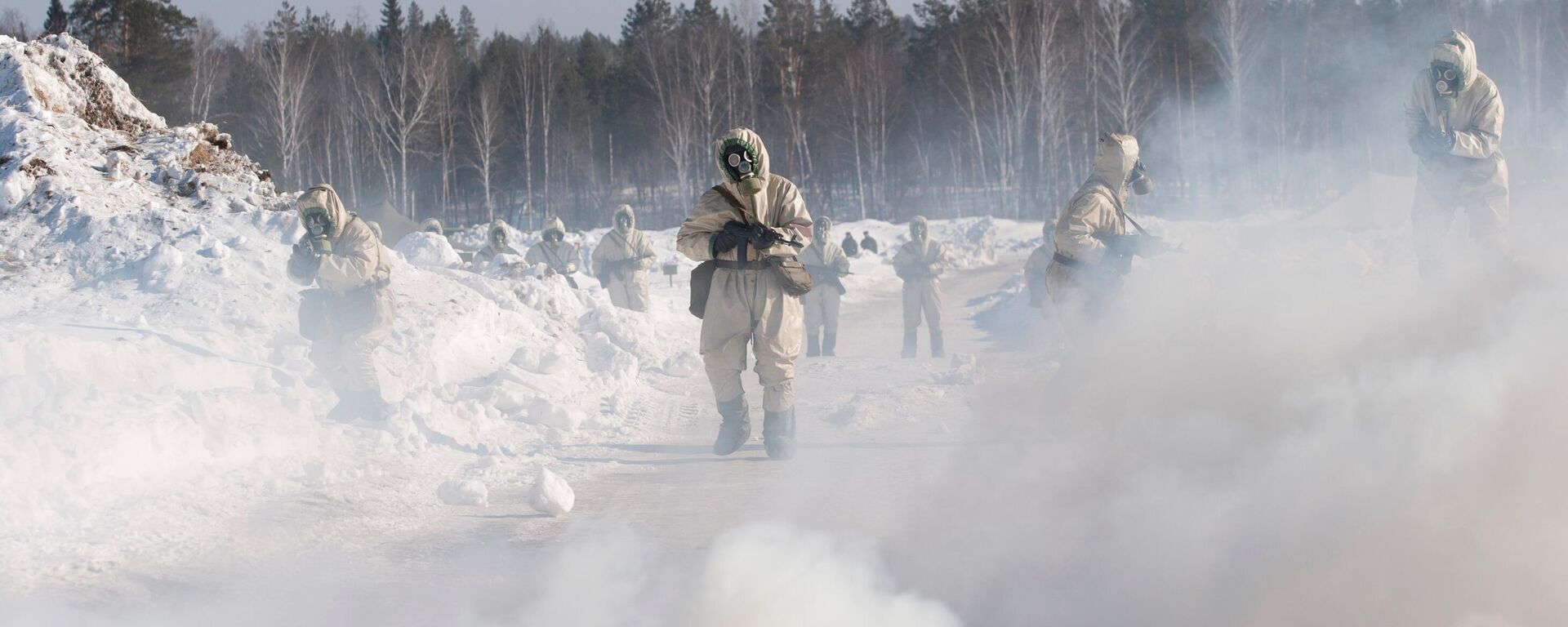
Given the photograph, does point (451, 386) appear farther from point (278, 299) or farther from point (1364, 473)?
point (1364, 473)

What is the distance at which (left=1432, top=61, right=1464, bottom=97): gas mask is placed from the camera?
8.04 m

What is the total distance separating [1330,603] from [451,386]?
22.5 ft

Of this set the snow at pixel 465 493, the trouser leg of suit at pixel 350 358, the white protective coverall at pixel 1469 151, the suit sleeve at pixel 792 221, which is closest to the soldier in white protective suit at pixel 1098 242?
the suit sleeve at pixel 792 221

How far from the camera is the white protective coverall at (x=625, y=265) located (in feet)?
51.3

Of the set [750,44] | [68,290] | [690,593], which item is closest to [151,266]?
[68,290]

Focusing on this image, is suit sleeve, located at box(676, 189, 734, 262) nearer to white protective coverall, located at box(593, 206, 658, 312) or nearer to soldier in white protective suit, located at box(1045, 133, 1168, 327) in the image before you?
soldier in white protective suit, located at box(1045, 133, 1168, 327)

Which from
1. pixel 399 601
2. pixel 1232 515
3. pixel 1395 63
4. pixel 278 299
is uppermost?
pixel 1395 63

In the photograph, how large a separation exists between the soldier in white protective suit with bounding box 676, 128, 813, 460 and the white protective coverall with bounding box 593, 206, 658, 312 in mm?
9002

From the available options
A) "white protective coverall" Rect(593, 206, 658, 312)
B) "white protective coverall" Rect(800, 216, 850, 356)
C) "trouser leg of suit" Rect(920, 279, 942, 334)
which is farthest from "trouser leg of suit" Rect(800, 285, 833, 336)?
"white protective coverall" Rect(593, 206, 658, 312)

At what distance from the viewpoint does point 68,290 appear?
9.25 meters

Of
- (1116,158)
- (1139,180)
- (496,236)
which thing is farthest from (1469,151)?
(496,236)

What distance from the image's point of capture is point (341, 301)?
7.88 metres

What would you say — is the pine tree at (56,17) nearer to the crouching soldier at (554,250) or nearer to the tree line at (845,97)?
the tree line at (845,97)

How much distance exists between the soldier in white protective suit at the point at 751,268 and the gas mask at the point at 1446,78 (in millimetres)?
4761
